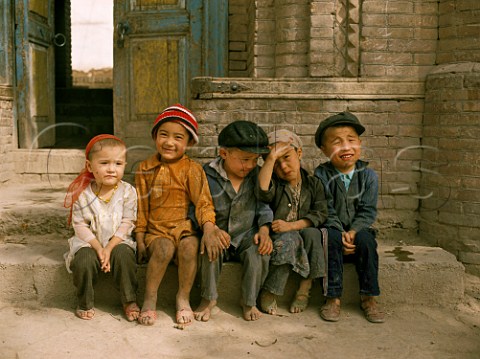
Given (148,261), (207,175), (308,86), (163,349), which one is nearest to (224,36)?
(308,86)

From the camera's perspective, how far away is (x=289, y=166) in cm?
324

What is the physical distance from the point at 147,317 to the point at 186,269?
349 mm

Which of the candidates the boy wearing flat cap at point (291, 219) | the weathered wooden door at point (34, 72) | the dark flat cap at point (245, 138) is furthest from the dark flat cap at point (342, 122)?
the weathered wooden door at point (34, 72)

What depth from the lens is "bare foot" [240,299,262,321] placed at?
3107 mm

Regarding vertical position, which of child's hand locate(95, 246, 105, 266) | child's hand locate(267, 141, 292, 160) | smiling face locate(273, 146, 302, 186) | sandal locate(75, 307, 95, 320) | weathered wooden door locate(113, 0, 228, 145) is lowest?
sandal locate(75, 307, 95, 320)

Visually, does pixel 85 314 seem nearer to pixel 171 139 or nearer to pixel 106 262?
pixel 106 262

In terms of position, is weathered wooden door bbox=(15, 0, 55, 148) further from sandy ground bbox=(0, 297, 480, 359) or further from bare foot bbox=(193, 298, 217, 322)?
bare foot bbox=(193, 298, 217, 322)

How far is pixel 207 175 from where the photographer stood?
10.9ft

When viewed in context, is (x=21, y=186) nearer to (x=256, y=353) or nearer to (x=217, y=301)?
(x=217, y=301)

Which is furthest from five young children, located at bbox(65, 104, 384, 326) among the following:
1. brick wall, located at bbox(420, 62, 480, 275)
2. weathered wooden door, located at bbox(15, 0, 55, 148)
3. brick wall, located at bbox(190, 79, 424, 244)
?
weathered wooden door, located at bbox(15, 0, 55, 148)

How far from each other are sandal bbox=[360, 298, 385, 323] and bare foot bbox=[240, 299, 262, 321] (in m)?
0.66

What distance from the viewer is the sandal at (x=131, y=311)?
3.05m

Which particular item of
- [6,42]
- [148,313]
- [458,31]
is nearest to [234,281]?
[148,313]

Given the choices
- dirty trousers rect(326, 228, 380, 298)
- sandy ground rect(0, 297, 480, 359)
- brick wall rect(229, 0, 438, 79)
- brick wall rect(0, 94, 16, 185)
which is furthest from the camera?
brick wall rect(0, 94, 16, 185)
